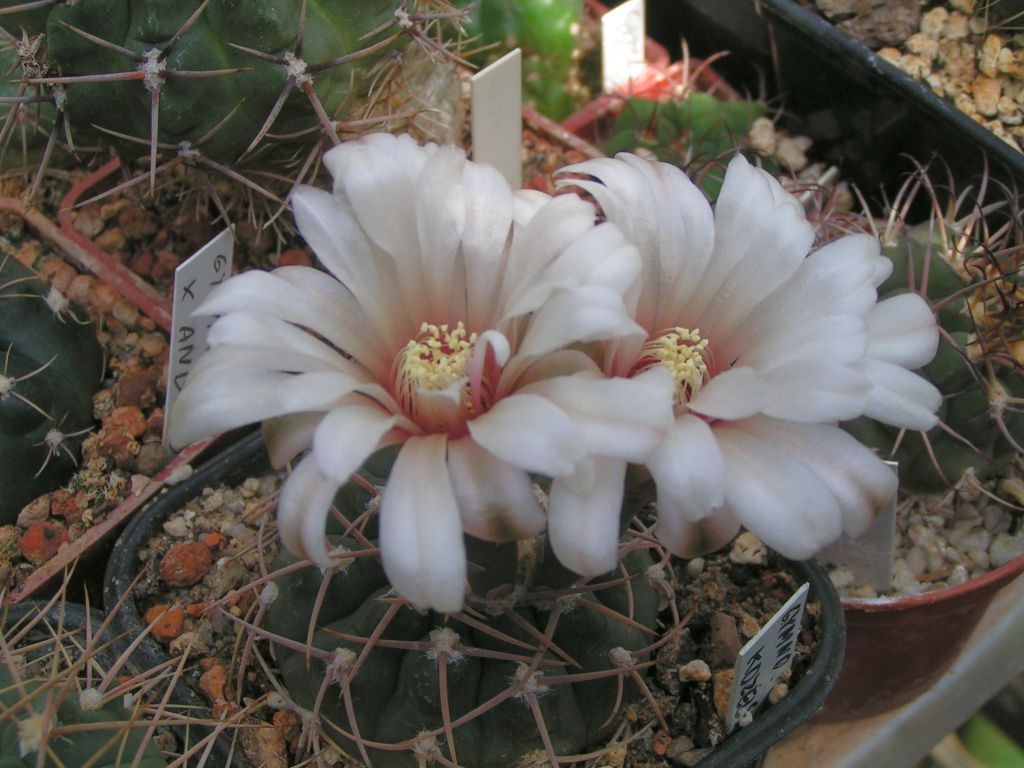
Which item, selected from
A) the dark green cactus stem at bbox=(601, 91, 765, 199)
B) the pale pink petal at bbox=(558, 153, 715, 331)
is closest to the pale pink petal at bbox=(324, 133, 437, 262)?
the pale pink petal at bbox=(558, 153, 715, 331)

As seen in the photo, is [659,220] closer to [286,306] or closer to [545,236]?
[545,236]

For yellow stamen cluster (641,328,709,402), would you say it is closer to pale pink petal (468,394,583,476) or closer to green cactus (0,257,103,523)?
pale pink petal (468,394,583,476)

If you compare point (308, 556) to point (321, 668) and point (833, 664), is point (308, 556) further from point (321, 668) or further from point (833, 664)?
point (833, 664)

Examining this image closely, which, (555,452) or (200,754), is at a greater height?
(555,452)

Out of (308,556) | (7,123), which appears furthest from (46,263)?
(308,556)

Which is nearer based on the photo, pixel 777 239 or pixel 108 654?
pixel 777 239

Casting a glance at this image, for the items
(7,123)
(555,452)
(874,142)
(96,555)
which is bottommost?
(96,555)
